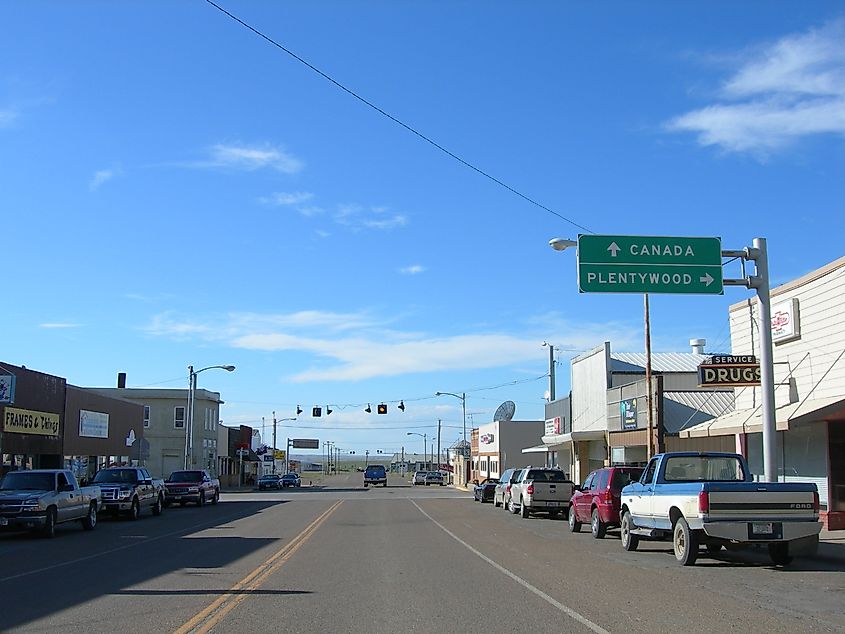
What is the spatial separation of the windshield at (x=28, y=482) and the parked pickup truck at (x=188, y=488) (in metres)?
17.6

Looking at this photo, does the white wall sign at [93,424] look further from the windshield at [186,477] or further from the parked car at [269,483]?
the parked car at [269,483]

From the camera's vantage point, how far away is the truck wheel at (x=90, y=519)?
85.2 ft

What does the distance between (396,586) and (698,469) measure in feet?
23.5

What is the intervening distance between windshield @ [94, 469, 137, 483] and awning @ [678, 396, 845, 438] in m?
19.5

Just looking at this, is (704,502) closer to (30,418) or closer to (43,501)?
(43,501)

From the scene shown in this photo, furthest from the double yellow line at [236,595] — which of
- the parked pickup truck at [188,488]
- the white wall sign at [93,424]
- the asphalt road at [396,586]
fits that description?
the white wall sign at [93,424]

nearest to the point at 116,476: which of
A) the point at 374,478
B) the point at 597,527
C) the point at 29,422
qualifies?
the point at 29,422

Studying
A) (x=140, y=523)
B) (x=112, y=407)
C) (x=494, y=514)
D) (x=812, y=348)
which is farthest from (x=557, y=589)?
(x=112, y=407)

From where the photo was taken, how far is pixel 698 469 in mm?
17625

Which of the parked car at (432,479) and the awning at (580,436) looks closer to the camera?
the awning at (580,436)

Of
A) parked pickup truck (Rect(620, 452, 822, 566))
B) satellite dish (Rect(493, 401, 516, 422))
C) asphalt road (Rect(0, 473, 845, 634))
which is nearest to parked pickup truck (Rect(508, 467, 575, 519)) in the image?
asphalt road (Rect(0, 473, 845, 634))

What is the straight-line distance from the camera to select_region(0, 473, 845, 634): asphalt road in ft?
33.7

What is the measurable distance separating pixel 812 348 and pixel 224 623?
18639 mm

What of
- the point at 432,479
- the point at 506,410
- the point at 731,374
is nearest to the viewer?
the point at 731,374
